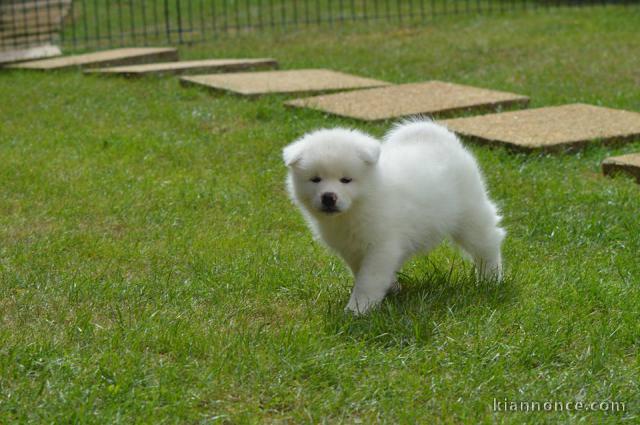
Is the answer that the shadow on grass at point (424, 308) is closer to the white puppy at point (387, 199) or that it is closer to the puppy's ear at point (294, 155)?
the white puppy at point (387, 199)

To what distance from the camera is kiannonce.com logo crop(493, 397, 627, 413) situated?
9.47 ft

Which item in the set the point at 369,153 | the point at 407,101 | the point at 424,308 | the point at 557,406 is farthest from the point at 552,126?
the point at 557,406

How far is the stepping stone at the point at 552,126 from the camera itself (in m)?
6.12

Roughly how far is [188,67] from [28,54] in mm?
2280

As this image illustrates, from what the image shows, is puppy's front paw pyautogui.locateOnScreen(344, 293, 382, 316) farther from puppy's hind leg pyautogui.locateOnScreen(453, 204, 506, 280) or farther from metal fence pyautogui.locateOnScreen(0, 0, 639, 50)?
metal fence pyautogui.locateOnScreen(0, 0, 639, 50)

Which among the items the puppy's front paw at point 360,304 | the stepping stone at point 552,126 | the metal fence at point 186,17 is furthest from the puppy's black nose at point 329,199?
the metal fence at point 186,17

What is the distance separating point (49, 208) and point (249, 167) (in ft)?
4.16

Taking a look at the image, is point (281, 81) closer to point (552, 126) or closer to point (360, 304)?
point (552, 126)

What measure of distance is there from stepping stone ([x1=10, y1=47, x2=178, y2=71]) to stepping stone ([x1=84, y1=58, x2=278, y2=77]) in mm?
258

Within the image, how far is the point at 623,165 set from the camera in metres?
5.56

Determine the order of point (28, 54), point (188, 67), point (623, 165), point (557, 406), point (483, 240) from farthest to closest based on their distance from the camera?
point (28, 54), point (188, 67), point (623, 165), point (483, 240), point (557, 406)

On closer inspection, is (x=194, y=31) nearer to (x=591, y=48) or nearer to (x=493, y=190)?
(x=591, y=48)

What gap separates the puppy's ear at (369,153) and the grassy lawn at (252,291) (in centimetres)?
52

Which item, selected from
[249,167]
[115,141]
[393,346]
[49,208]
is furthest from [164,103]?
[393,346]
